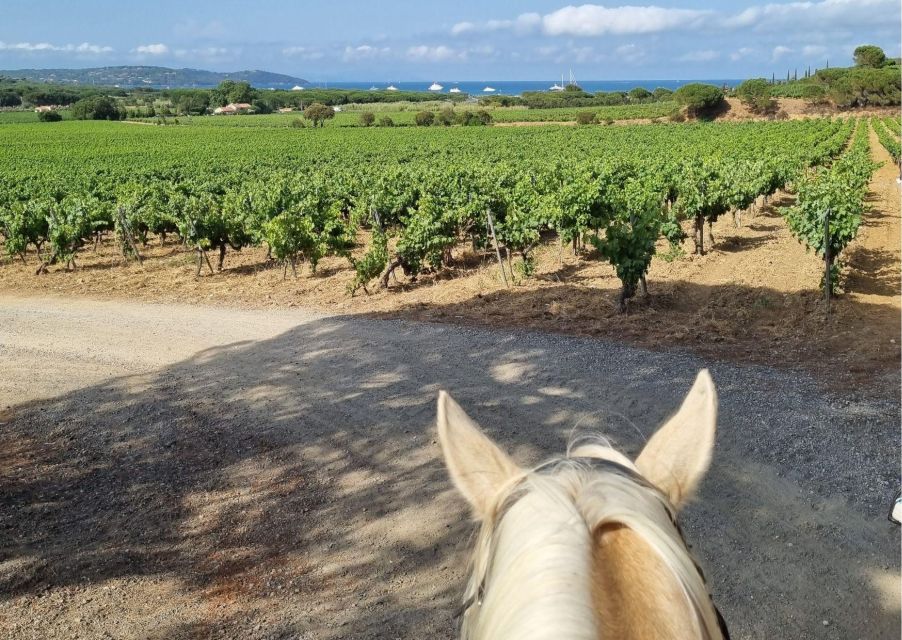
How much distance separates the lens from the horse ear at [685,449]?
1.29 meters

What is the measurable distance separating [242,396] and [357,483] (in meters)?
2.73

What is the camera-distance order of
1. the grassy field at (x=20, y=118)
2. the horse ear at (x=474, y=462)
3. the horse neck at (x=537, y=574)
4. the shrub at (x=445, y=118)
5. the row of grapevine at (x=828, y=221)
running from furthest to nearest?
the grassy field at (x=20, y=118), the shrub at (x=445, y=118), the row of grapevine at (x=828, y=221), the horse ear at (x=474, y=462), the horse neck at (x=537, y=574)

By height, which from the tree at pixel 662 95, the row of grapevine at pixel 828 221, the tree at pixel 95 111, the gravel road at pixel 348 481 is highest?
the tree at pixel 662 95

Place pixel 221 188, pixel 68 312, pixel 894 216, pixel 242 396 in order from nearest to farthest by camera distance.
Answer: pixel 242 396 → pixel 68 312 → pixel 894 216 → pixel 221 188

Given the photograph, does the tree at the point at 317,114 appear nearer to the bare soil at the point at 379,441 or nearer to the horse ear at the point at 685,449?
the bare soil at the point at 379,441

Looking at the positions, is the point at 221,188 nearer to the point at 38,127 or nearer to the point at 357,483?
the point at 357,483

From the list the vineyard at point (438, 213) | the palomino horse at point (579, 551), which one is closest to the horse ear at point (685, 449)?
the palomino horse at point (579, 551)

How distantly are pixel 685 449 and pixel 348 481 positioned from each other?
536cm

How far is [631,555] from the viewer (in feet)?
3.29

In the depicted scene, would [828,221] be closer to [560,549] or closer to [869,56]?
[560,549]

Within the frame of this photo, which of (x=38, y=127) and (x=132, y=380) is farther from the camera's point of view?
(x=38, y=127)

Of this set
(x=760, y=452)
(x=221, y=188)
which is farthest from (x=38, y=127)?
(x=760, y=452)

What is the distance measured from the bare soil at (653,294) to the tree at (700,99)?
238ft

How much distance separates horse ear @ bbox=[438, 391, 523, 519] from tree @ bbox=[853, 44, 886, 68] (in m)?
129
